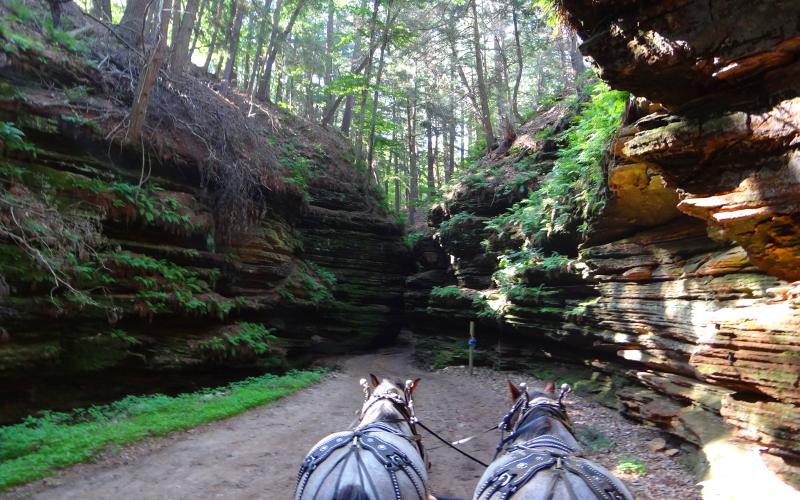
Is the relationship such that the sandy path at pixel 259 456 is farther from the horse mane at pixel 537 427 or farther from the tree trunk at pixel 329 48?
the tree trunk at pixel 329 48

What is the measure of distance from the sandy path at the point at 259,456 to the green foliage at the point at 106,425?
0.21 m

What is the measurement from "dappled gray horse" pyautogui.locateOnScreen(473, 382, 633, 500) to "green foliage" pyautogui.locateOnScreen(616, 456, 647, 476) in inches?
99.4

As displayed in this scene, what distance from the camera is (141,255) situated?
952 cm

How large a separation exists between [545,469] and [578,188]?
897 centimetres

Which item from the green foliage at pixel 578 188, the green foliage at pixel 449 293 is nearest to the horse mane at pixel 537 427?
the green foliage at pixel 578 188

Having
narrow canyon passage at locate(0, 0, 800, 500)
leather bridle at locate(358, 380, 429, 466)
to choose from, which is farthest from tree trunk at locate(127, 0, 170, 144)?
leather bridle at locate(358, 380, 429, 466)

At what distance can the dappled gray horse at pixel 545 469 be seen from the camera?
275 cm

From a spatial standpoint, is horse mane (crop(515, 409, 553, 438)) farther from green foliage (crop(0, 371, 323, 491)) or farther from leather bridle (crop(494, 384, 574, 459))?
green foliage (crop(0, 371, 323, 491))

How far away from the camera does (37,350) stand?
7.43 m

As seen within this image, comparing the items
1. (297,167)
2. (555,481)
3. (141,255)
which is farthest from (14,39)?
(555,481)

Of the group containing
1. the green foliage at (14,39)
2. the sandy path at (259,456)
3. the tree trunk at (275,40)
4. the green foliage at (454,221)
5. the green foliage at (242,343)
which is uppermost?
the tree trunk at (275,40)

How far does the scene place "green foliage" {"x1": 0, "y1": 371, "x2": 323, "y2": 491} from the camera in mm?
5527

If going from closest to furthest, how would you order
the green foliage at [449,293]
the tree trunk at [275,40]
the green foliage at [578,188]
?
the green foliage at [578,188], the green foliage at [449,293], the tree trunk at [275,40]

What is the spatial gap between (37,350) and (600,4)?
9412 mm
